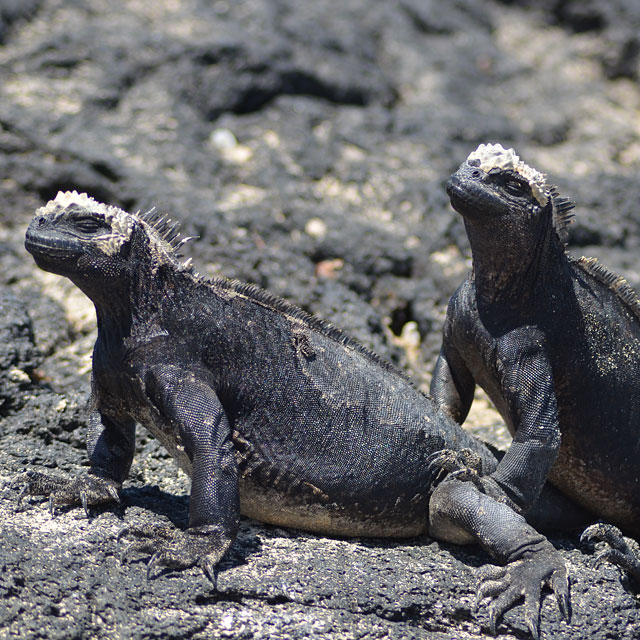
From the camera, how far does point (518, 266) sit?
377cm

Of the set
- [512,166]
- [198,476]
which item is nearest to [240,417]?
[198,476]

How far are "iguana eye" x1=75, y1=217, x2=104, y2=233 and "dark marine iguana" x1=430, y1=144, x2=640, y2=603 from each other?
56.6 inches

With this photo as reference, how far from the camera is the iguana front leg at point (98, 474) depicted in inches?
138

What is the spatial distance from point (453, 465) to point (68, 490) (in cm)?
155

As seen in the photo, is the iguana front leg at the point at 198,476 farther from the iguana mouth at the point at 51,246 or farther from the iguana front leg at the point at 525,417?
the iguana front leg at the point at 525,417

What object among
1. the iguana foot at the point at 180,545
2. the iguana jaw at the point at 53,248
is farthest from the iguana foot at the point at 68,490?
the iguana jaw at the point at 53,248

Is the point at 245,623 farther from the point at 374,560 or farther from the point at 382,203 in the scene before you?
the point at 382,203

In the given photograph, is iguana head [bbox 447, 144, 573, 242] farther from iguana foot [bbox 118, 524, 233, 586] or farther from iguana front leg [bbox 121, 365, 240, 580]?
iguana foot [bbox 118, 524, 233, 586]

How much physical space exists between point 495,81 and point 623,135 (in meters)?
1.45

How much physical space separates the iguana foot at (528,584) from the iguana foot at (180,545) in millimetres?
985

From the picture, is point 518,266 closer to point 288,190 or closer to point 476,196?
point 476,196

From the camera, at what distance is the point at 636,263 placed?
627 centimetres

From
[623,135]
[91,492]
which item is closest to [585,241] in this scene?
[623,135]

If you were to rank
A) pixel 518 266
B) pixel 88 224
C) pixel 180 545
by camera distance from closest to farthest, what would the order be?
pixel 180 545, pixel 88 224, pixel 518 266
